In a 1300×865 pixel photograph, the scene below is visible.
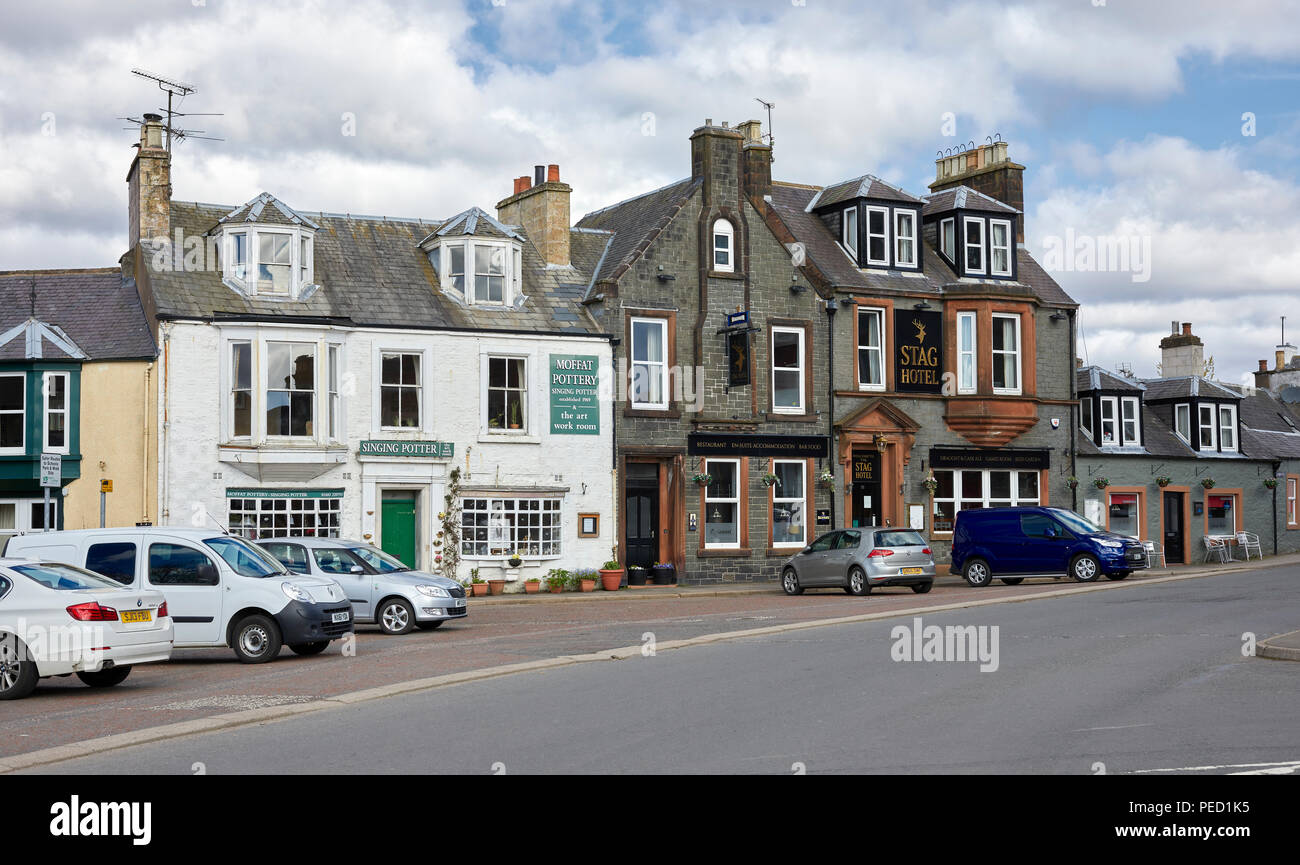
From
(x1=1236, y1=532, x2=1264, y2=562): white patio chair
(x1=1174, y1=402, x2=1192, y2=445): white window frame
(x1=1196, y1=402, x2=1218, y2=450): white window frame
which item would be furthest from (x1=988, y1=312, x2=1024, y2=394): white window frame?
(x1=1236, y1=532, x2=1264, y2=562): white patio chair

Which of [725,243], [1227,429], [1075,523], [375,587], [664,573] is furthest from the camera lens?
[1227,429]

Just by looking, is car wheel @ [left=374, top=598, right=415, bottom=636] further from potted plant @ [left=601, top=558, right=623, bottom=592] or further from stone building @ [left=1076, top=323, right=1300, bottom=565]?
stone building @ [left=1076, top=323, right=1300, bottom=565]

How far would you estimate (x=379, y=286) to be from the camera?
33156 mm

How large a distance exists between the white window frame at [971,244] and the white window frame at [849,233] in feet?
10.9

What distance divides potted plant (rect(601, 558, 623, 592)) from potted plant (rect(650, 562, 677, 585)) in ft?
3.37

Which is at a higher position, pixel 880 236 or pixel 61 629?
pixel 880 236

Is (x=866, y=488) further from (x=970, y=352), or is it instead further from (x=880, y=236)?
(x=880, y=236)

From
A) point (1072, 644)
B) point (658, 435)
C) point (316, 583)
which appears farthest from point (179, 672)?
point (658, 435)

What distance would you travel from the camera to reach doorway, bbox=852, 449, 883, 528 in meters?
37.9

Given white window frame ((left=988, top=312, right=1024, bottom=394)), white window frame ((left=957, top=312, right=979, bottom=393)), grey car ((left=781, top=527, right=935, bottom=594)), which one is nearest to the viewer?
grey car ((left=781, top=527, right=935, bottom=594))

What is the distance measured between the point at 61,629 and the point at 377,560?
854 centimetres

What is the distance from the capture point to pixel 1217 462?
153 feet

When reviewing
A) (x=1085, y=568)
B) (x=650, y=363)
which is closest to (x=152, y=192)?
(x=650, y=363)

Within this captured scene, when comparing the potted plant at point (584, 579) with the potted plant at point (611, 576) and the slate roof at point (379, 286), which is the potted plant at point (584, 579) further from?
the slate roof at point (379, 286)
